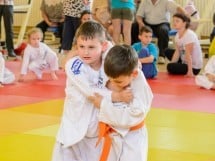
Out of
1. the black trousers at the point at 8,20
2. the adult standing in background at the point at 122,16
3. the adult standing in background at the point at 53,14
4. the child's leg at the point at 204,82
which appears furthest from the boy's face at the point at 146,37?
the adult standing in background at the point at 53,14

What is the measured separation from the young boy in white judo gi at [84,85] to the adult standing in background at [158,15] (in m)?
7.38

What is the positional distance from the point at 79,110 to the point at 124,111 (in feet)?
1.52

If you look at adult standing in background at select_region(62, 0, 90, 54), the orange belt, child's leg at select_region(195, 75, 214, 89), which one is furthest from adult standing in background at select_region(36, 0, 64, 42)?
the orange belt

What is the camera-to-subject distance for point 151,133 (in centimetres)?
488

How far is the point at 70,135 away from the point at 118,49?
73cm

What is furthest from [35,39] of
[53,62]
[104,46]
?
[104,46]

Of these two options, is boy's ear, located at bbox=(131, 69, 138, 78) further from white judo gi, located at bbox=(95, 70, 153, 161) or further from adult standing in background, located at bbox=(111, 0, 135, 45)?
adult standing in background, located at bbox=(111, 0, 135, 45)

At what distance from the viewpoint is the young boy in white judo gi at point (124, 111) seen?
2783 mm

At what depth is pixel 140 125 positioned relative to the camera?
2928mm

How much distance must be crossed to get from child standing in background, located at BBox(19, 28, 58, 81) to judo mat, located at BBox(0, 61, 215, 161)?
0.21m

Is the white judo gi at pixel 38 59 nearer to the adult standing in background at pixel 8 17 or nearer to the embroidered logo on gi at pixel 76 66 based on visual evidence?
the adult standing in background at pixel 8 17

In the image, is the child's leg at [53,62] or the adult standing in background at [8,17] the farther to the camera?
the adult standing in background at [8,17]

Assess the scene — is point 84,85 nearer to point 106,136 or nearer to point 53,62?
point 106,136

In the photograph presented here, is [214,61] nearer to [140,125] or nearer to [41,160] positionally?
[41,160]
